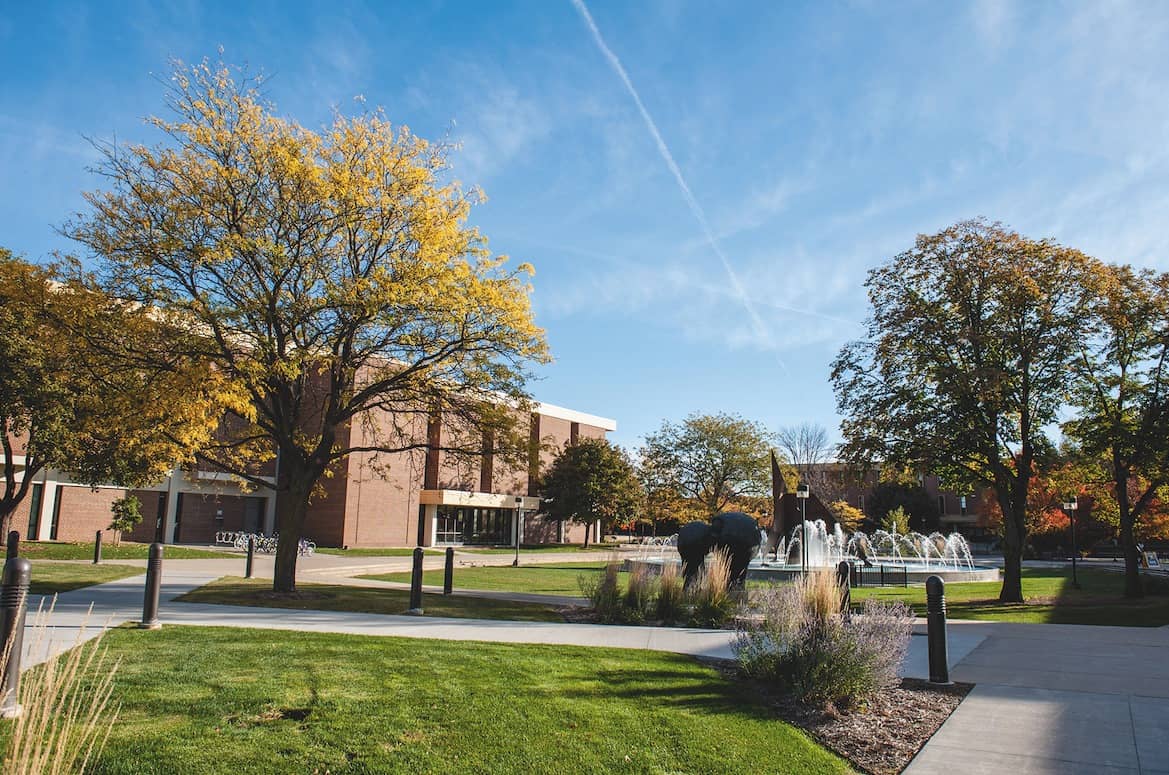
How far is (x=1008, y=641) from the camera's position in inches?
454

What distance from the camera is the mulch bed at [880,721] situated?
5965 mm

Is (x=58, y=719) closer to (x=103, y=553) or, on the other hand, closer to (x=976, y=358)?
(x=976, y=358)

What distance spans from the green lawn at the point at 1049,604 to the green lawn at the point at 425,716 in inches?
425

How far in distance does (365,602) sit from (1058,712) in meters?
11.8

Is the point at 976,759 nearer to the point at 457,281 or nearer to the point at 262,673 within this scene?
the point at 262,673

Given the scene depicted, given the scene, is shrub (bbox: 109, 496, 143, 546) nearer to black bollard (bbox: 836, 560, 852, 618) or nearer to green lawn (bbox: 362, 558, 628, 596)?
green lawn (bbox: 362, 558, 628, 596)

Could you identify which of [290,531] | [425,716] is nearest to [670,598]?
[425,716]

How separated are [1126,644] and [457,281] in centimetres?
1251

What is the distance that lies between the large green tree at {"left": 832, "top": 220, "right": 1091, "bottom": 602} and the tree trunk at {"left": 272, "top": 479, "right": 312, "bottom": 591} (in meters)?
13.6

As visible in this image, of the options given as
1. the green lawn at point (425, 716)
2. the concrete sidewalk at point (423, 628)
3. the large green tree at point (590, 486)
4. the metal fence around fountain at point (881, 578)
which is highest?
the large green tree at point (590, 486)

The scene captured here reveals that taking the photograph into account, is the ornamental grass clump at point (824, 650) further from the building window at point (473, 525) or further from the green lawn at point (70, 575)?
the building window at point (473, 525)

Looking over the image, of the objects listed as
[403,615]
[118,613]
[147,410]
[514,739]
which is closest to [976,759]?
[514,739]

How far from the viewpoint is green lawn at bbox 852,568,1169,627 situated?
50.6 ft

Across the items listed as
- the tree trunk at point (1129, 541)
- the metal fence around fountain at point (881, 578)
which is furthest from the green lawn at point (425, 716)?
the metal fence around fountain at point (881, 578)
